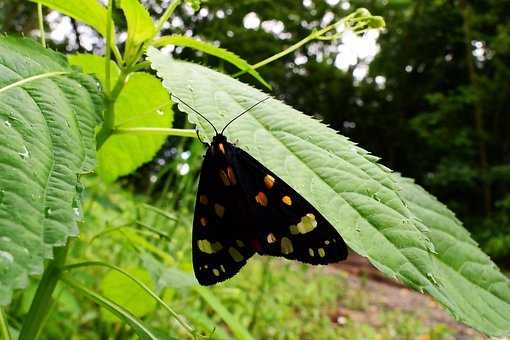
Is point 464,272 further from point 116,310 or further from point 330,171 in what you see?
point 116,310

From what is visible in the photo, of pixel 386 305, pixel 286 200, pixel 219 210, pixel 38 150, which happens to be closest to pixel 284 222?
pixel 286 200

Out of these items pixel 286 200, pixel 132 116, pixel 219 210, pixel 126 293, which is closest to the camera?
pixel 286 200

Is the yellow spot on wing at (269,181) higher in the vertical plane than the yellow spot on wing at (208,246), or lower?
higher

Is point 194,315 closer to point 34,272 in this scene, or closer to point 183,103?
point 183,103

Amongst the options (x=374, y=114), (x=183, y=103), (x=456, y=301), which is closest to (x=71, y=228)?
(x=183, y=103)

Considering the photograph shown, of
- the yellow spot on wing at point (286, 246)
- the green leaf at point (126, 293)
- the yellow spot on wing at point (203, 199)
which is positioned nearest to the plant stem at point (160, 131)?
the yellow spot on wing at point (203, 199)

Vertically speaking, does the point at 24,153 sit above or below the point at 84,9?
below

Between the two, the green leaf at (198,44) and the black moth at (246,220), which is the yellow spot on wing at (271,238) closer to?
the black moth at (246,220)
